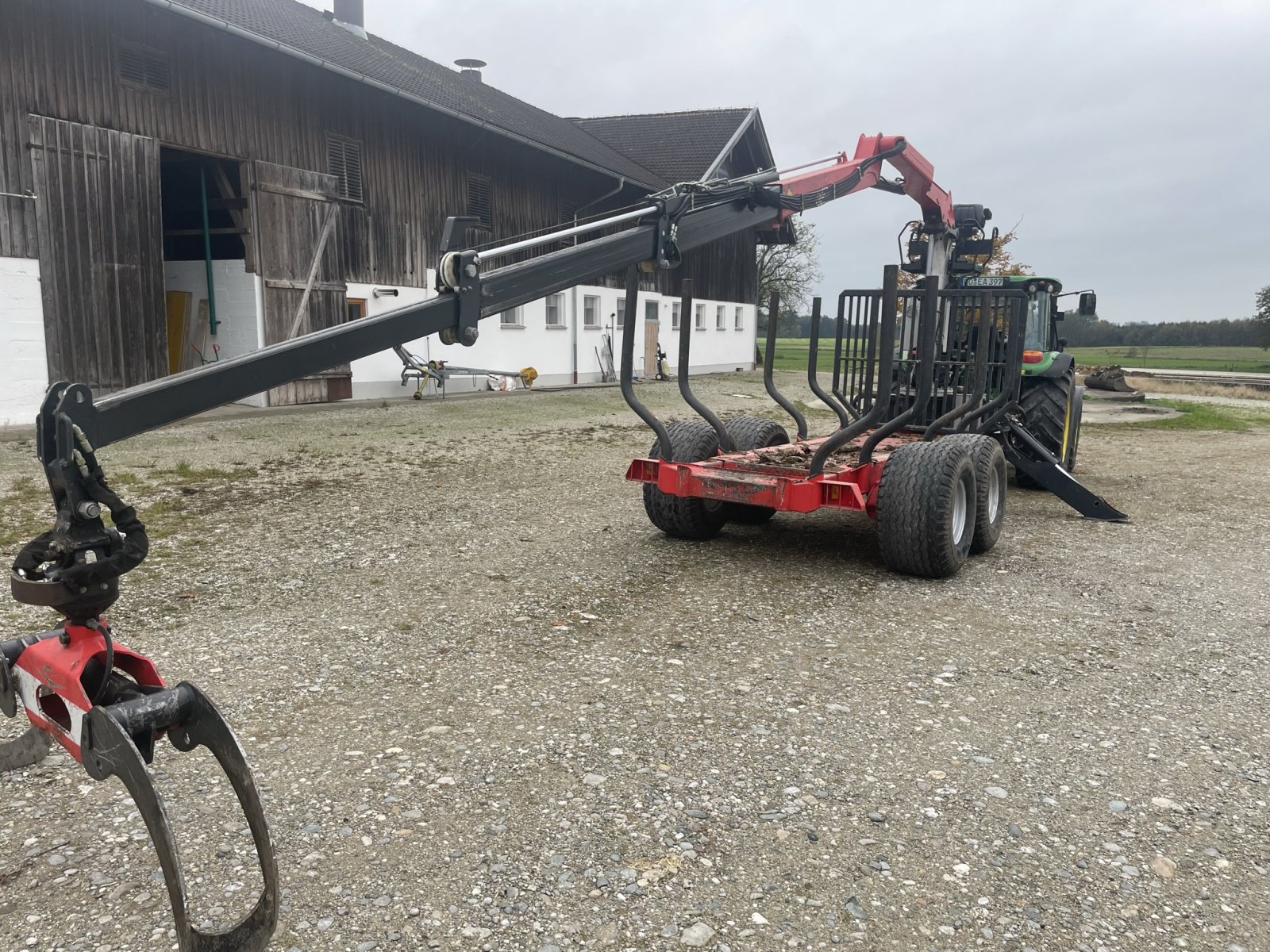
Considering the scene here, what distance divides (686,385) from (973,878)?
4.48 metres

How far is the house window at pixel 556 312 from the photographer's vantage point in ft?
74.9

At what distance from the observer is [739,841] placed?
287cm

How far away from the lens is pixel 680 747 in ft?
11.4

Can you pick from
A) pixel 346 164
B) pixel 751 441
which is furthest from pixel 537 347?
pixel 751 441

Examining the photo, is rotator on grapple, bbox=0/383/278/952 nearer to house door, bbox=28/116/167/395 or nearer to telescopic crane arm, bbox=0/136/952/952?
telescopic crane arm, bbox=0/136/952/952

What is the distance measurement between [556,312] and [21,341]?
13029 millimetres

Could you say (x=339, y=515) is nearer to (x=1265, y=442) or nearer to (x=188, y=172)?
(x=188, y=172)

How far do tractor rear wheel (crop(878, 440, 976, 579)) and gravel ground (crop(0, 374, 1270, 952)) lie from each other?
0.22 metres

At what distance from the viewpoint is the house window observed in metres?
22.8

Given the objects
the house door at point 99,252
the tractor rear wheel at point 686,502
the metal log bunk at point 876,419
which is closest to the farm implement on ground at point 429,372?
the house door at point 99,252

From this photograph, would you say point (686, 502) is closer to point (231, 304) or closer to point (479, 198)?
point (231, 304)

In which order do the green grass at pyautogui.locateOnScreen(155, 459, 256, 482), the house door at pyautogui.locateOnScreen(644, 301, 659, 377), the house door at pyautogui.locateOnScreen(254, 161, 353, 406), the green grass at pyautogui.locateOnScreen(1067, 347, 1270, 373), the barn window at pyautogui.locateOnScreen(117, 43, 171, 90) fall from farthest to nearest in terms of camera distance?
the green grass at pyautogui.locateOnScreen(1067, 347, 1270, 373)
the house door at pyautogui.locateOnScreen(644, 301, 659, 377)
the house door at pyautogui.locateOnScreen(254, 161, 353, 406)
the barn window at pyautogui.locateOnScreen(117, 43, 171, 90)
the green grass at pyautogui.locateOnScreen(155, 459, 256, 482)

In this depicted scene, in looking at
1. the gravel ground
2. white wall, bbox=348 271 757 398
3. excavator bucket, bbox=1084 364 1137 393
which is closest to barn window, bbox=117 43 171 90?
white wall, bbox=348 271 757 398

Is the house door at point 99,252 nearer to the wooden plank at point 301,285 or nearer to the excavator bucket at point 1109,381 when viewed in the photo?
the wooden plank at point 301,285
